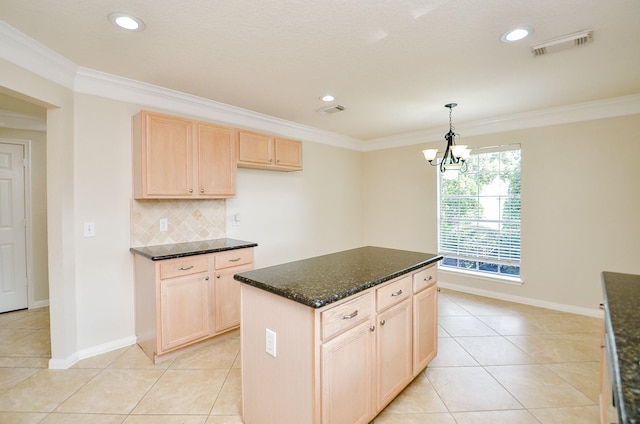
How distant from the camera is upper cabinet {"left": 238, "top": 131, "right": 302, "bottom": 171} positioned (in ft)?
11.3

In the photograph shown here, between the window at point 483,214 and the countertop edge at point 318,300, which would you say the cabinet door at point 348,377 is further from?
the window at point 483,214

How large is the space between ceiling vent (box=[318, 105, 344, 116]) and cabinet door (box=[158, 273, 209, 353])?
233 cm

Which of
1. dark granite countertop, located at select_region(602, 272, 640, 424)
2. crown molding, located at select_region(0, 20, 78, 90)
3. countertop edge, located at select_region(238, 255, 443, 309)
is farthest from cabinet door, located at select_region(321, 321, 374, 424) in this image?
crown molding, located at select_region(0, 20, 78, 90)

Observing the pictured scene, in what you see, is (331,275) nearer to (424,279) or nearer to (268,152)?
(424,279)

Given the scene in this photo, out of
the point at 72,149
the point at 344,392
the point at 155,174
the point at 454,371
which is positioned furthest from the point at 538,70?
the point at 72,149

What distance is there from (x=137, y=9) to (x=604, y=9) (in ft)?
9.11

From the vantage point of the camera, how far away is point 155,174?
2771 mm

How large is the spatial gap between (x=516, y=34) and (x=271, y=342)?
2531 mm

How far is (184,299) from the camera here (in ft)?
8.82

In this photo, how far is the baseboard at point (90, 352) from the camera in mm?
2488

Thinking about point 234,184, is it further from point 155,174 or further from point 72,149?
point 72,149

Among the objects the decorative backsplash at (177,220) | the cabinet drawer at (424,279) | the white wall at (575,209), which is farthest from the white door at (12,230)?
the white wall at (575,209)

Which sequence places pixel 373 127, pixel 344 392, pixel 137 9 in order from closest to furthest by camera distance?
pixel 344 392
pixel 137 9
pixel 373 127

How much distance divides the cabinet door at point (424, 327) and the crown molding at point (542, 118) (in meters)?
2.91
